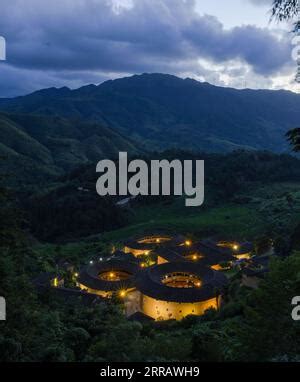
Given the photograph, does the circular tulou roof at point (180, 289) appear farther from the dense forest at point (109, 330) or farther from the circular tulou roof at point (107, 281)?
the dense forest at point (109, 330)

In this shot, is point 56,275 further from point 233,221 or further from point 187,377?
Result: point 233,221

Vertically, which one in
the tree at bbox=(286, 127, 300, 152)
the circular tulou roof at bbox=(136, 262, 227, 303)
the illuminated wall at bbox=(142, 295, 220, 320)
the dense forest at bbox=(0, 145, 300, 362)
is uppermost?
the tree at bbox=(286, 127, 300, 152)

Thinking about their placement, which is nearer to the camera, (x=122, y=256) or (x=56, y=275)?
(x=56, y=275)

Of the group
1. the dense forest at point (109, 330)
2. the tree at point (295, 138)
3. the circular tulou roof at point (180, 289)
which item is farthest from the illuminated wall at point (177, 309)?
the tree at point (295, 138)

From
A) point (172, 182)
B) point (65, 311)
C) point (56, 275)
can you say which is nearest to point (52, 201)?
point (172, 182)

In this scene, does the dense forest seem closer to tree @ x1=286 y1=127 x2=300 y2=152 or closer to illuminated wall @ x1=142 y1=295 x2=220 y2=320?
tree @ x1=286 y1=127 x2=300 y2=152

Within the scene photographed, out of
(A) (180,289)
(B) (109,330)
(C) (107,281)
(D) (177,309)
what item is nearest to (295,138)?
(B) (109,330)

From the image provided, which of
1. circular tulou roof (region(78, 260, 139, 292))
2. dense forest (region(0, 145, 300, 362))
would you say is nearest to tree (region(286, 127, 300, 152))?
dense forest (region(0, 145, 300, 362))
